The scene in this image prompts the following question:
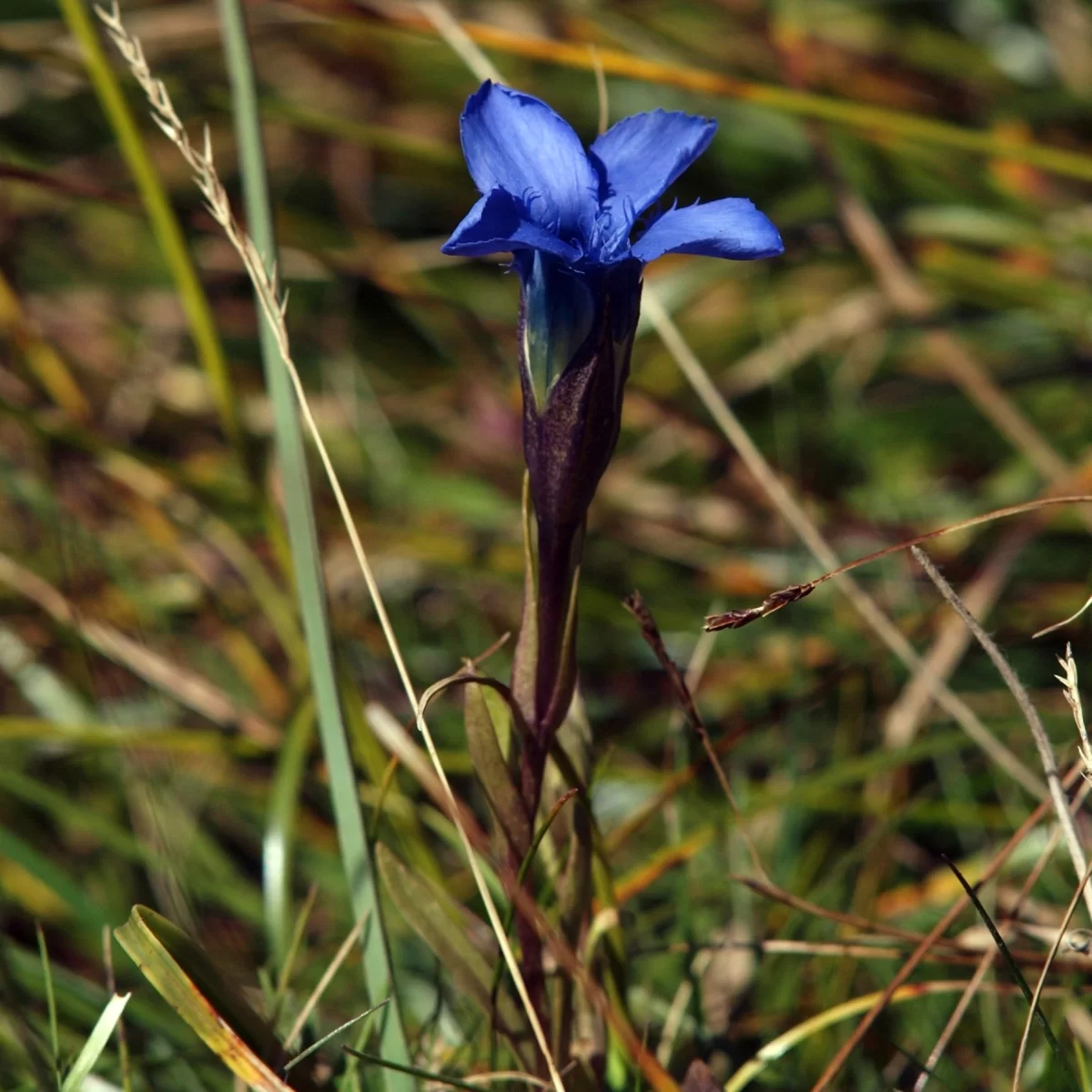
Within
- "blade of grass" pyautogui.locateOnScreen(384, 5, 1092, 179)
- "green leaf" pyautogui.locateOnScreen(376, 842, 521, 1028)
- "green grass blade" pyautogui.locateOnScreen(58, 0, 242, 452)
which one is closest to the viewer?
"green leaf" pyautogui.locateOnScreen(376, 842, 521, 1028)

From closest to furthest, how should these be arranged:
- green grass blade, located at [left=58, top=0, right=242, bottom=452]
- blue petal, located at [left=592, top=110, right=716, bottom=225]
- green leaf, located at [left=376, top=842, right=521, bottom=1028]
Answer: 1. blue petal, located at [left=592, top=110, right=716, bottom=225]
2. green leaf, located at [left=376, top=842, right=521, bottom=1028]
3. green grass blade, located at [left=58, top=0, right=242, bottom=452]

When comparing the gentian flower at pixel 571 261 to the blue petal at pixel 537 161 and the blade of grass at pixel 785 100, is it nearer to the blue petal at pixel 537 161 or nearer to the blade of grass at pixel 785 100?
the blue petal at pixel 537 161

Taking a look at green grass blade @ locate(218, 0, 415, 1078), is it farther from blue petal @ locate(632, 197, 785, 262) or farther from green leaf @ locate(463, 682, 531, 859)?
blue petal @ locate(632, 197, 785, 262)

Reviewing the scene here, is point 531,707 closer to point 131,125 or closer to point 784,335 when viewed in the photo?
point 131,125

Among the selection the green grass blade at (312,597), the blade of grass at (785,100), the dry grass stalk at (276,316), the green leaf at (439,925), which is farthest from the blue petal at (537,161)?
the blade of grass at (785,100)

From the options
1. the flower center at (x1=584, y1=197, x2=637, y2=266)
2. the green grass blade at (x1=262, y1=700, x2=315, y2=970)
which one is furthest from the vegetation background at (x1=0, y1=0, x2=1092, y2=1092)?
the flower center at (x1=584, y1=197, x2=637, y2=266)

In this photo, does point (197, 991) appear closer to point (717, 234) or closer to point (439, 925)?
point (439, 925)

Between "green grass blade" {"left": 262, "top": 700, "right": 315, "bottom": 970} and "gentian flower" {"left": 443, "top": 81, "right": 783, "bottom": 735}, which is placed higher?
"gentian flower" {"left": 443, "top": 81, "right": 783, "bottom": 735}

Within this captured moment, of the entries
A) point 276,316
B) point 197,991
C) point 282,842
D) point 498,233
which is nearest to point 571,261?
point 498,233
